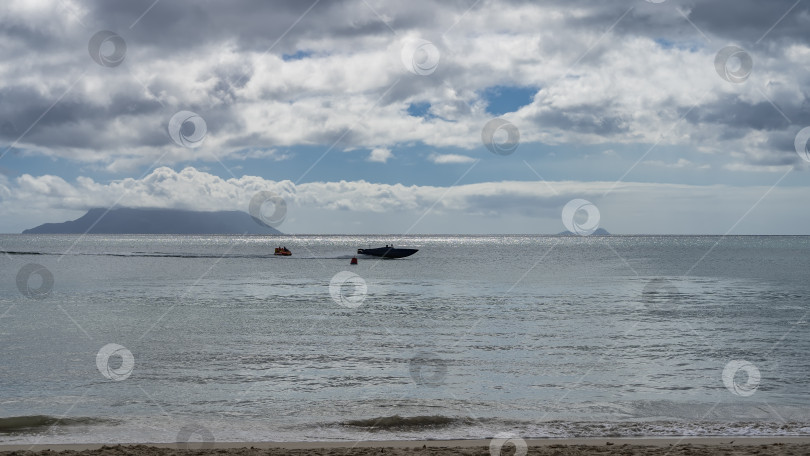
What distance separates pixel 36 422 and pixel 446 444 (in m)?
9.90

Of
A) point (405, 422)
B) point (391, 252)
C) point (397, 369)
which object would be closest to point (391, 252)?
point (391, 252)

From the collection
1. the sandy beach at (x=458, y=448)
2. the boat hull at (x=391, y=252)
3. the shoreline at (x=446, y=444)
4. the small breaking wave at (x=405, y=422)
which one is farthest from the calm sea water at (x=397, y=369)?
the boat hull at (x=391, y=252)

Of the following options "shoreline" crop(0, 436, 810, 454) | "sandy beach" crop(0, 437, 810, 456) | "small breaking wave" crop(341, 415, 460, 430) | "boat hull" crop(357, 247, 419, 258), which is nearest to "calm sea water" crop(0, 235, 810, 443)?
"small breaking wave" crop(341, 415, 460, 430)

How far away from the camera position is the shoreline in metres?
13.6

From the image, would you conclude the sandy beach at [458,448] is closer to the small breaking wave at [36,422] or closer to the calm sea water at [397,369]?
the calm sea water at [397,369]

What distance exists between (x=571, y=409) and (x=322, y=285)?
52.2 meters

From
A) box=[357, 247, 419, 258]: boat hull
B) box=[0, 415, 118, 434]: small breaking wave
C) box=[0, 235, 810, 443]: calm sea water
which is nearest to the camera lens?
box=[0, 415, 118, 434]: small breaking wave

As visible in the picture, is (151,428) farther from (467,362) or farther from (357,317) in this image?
(357,317)

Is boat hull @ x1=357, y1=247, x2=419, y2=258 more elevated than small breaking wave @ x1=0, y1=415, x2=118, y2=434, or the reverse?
boat hull @ x1=357, y1=247, x2=419, y2=258

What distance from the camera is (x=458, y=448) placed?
13625 millimetres

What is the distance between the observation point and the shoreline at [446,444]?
13617 millimetres

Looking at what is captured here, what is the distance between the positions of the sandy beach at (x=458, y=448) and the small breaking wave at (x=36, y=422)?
5.28 ft

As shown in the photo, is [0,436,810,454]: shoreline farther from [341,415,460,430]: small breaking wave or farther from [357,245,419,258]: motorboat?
[357,245,419,258]: motorboat

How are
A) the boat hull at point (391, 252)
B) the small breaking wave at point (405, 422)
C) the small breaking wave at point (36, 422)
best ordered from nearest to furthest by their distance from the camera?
the small breaking wave at point (36, 422) → the small breaking wave at point (405, 422) → the boat hull at point (391, 252)
